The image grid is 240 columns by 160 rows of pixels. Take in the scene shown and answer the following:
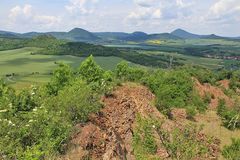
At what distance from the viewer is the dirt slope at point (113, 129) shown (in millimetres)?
40188

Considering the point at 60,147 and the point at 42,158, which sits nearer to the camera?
the point at 42,158

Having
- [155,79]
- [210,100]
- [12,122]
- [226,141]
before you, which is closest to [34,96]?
[12,122]

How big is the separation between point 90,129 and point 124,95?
1426 centimetres

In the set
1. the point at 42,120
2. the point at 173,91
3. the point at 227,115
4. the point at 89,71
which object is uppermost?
the point at 42,120

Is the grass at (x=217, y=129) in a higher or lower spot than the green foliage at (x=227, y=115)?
lower

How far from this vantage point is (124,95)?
5594 centimetres

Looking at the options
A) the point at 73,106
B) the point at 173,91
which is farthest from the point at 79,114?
the point at 173,91

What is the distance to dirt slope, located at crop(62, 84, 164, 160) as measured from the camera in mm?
40188

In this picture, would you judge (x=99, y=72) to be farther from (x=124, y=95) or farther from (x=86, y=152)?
(x=86, y=152)

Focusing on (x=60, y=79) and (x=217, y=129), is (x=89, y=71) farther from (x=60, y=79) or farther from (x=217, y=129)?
(x=217, y=129)

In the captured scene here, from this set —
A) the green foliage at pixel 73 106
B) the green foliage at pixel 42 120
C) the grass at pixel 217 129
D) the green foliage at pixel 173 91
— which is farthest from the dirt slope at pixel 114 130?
the grass at pixel 217 129

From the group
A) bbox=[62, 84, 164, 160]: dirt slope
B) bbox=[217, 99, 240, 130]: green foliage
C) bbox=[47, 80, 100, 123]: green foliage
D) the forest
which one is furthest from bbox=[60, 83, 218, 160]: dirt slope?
bbox=[217, 99, 240, 130]: green foliage

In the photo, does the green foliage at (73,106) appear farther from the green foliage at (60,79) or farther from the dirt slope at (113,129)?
the green foliage at (60,79)

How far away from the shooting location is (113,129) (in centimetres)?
4766
